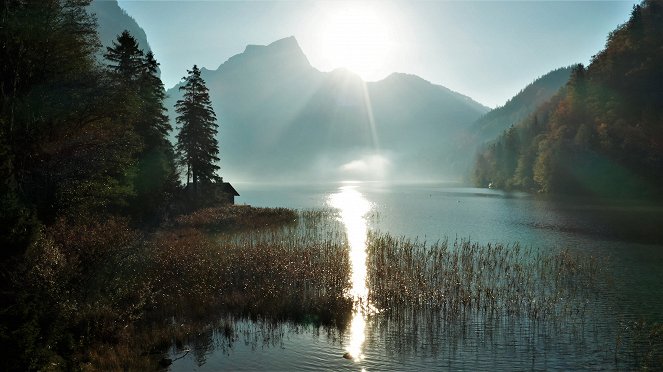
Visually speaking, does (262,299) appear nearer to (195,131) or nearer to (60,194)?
(60,194)

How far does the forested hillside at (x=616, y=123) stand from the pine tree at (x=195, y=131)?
74.2 meters

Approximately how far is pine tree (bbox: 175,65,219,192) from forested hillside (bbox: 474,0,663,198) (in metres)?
74.2

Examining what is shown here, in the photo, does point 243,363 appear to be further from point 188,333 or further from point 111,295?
point 111,295

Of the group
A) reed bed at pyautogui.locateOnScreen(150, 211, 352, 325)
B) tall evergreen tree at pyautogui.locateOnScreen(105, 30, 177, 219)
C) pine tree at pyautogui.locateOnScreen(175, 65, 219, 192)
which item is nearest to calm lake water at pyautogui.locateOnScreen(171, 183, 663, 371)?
reed bed at pyautogui.locateOnScreen(150, 211, 352, 325)

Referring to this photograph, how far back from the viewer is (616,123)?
79.8 m

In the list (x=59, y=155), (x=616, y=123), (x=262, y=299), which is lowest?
(x=262, y=299)

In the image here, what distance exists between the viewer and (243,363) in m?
12.2

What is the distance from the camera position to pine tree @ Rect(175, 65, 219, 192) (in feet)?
177

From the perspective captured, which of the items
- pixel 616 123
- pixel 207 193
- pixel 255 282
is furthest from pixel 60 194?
pixel 616 123

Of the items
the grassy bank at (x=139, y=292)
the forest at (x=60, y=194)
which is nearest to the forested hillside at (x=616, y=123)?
the grassy bank at (x=139, y=292)

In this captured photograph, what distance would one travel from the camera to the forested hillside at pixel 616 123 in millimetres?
75625

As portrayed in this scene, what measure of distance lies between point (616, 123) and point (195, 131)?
77922mm

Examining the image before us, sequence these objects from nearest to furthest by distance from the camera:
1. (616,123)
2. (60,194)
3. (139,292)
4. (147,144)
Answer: (139,292) < (60,194) < (147,144) < (616,123)

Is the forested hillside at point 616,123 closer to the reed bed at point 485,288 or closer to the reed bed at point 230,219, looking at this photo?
the reed bed at point 230,219
